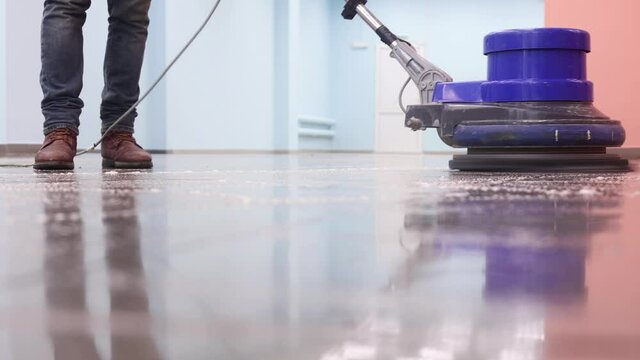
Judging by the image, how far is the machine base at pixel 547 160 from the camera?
1550 millimetres

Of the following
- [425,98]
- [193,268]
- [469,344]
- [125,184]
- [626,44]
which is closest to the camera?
[469,344]

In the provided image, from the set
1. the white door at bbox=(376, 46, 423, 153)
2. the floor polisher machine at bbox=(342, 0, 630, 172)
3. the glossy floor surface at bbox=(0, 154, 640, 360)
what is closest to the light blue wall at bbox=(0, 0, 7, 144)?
the floor polisher machine at bbox=(342, 0, 630, 172)

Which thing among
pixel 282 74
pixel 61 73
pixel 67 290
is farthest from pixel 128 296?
pixel 282 74

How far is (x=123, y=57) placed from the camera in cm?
178

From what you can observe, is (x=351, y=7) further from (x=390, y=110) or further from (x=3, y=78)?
(x=390, y=110)

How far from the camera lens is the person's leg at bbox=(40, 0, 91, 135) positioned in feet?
5.53

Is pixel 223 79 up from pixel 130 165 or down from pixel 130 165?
up

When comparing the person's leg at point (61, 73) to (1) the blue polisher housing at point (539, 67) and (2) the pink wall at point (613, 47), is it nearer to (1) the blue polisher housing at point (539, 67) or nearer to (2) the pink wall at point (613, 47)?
(1) the blue polisher housing at point (539, 67)

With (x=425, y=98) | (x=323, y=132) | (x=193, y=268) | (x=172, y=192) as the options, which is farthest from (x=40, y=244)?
(x=323, y=132)

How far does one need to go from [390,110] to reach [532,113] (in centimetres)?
593

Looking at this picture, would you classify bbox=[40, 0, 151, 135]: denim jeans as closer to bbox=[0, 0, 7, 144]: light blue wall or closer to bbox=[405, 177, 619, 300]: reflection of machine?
bbox=[405, 177, 619, 300]: reflection of machine

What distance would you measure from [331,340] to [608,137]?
57.0 inches

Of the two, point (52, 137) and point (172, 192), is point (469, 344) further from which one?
point (52, 137)

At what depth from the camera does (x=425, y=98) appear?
75.7 inches
